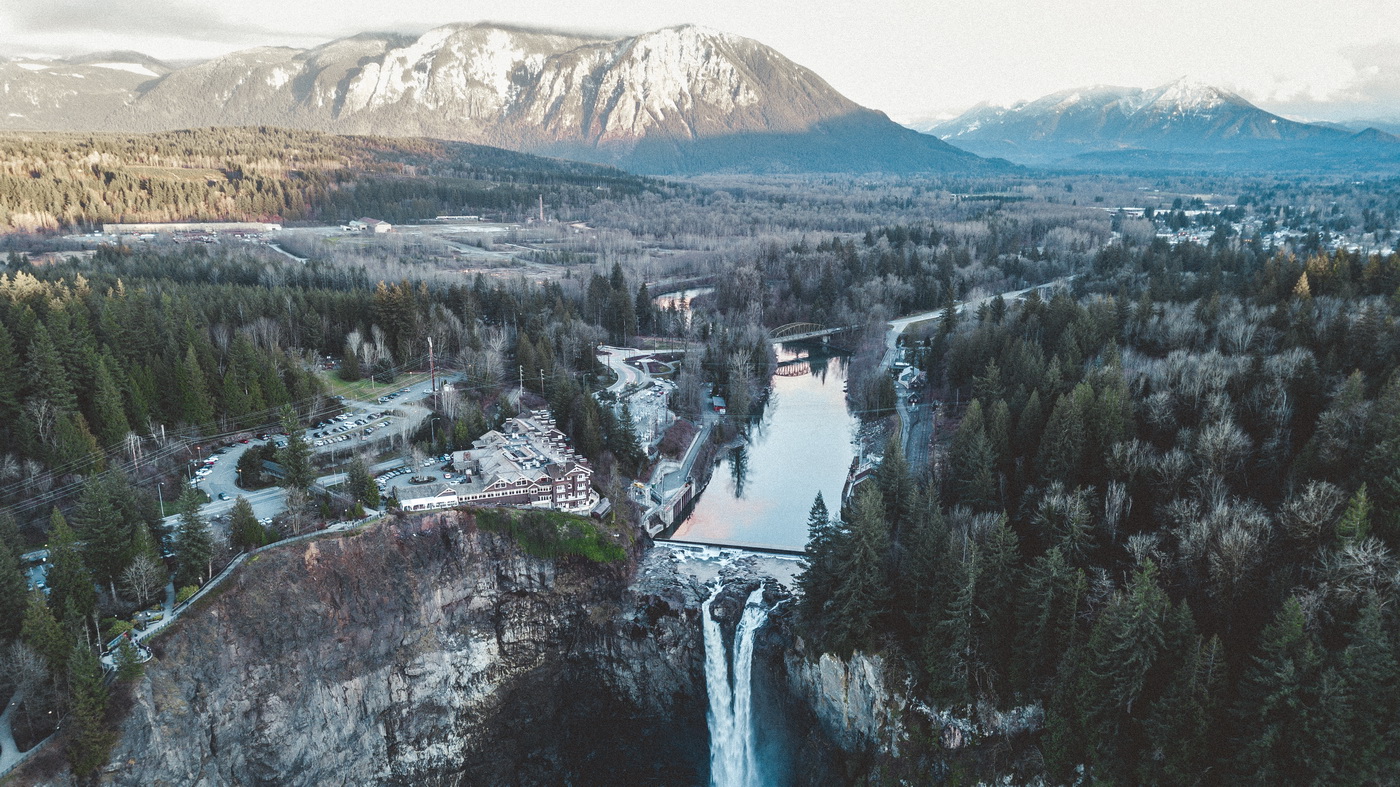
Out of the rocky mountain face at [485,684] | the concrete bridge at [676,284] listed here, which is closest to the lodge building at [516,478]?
the rocky mountain face at [485,684]

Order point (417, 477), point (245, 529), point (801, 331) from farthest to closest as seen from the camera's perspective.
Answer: point (801, 331) < point (417, 477) < point (245, 529)

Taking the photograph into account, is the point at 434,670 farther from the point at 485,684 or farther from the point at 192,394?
the point at 192,394

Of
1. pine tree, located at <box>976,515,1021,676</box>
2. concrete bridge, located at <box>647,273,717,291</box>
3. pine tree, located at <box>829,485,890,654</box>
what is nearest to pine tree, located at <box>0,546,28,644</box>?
pine tree, located at <box>829,485,890,654</box>

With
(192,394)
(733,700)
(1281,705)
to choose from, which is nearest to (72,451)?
(192,394)

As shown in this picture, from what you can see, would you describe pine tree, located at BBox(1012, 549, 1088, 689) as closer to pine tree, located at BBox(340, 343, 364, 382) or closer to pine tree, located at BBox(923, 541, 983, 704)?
pine tree, located at BBox(923, 541, 983, 704)

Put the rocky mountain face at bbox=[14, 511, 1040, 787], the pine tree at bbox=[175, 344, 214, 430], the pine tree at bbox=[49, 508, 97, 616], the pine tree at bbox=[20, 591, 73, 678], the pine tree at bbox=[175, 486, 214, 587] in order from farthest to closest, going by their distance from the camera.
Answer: the pine tree at bbox=[175, 344, 214, 430]
the pine tree at bbox=[175, 486, 214, 587]
the rocky mountain face at bbox=[14, 511, 1040, 787]
the pine tree at bbox=[49, 508, 97, 616]
the pine tree at bbox=[20, 591, 73, 678]

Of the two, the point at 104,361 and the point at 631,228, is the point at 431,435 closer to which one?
the point at 104,361
